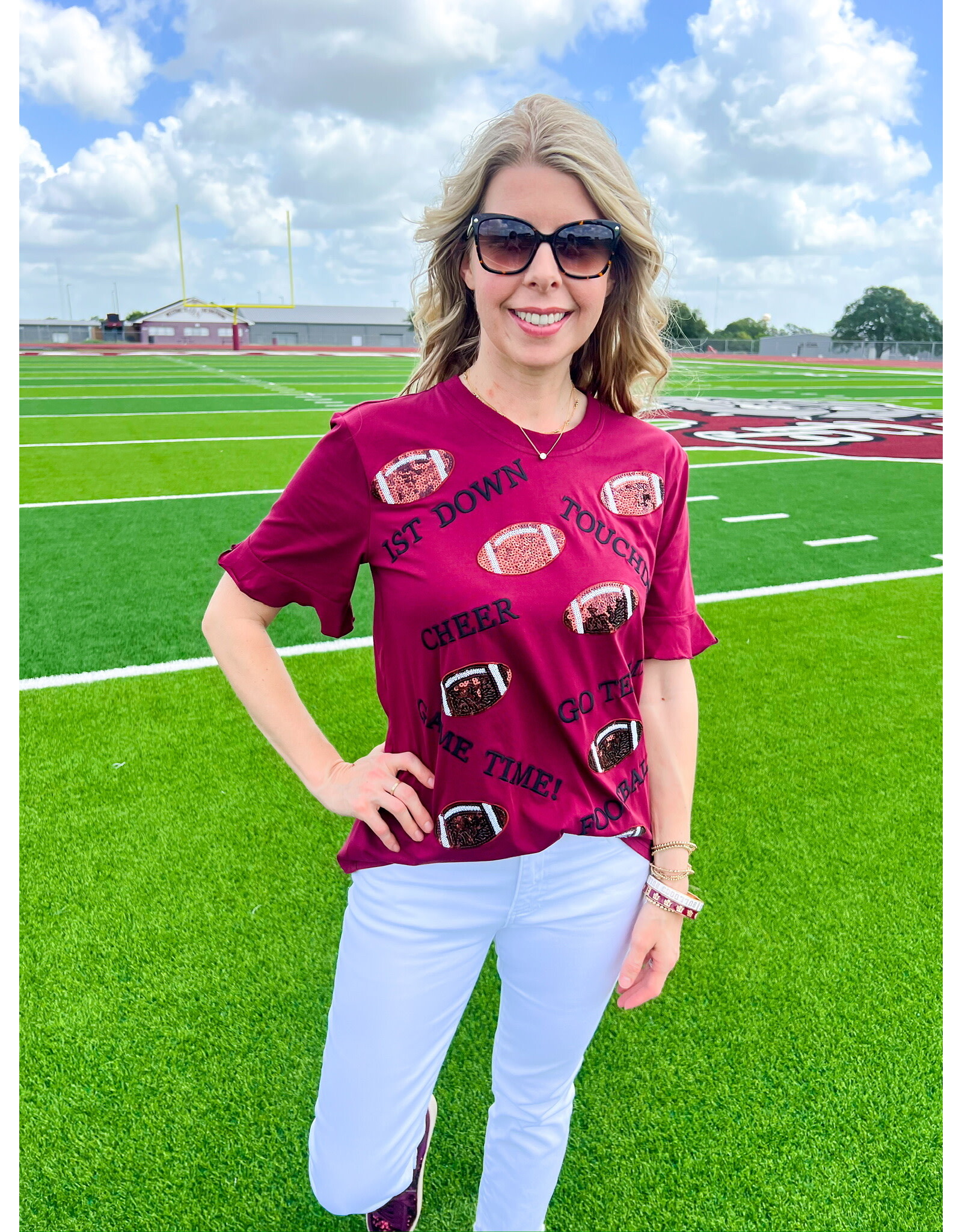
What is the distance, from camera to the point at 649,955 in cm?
→ 175

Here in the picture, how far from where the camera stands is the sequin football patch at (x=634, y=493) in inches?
62.9

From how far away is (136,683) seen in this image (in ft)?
15.8

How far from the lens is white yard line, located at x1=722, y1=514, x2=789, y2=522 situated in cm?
873

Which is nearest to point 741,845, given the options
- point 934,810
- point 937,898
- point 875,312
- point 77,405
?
point 937,898

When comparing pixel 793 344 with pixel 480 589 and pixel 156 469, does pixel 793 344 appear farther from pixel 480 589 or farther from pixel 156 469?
pixel 480 589

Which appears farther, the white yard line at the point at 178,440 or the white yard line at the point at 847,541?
the white yard line at the point at 178,440

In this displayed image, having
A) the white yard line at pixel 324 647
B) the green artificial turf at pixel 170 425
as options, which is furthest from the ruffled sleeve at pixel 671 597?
the green artificial turf at pixel 170 425

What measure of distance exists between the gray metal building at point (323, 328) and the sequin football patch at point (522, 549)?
76.8 metres

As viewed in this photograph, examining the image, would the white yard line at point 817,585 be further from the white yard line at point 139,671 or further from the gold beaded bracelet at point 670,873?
the gold beaded bracelet at point 670,873

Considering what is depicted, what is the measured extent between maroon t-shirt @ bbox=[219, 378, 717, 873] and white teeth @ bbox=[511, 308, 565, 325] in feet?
0.55

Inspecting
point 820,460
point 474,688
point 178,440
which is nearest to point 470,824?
point 474,688

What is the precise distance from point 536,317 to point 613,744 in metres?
0.80
